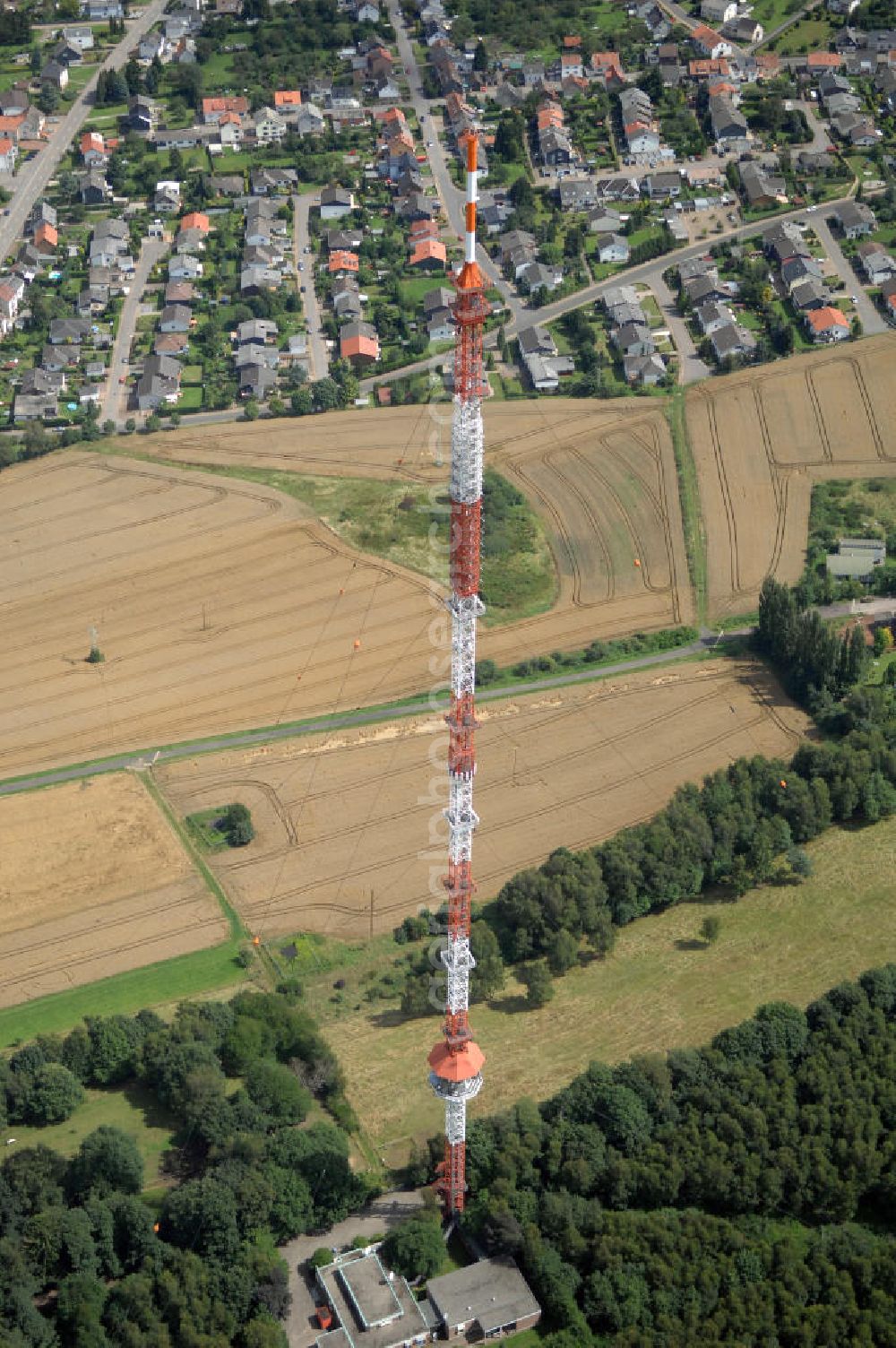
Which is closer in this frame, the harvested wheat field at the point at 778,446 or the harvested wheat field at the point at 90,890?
the harvested wheat field at the point at 90,890

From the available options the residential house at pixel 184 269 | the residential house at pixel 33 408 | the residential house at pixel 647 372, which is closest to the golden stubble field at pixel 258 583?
the residential house at pixel 647 372

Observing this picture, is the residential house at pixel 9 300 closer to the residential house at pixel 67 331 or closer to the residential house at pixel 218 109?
the residential house at pixel 67 331

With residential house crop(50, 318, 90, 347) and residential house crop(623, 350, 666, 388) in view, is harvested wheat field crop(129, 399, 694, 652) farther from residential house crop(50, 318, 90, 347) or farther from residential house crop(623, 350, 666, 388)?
residential house crop(50, 318, 90, 347)

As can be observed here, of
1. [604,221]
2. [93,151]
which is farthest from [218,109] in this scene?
[604,221]

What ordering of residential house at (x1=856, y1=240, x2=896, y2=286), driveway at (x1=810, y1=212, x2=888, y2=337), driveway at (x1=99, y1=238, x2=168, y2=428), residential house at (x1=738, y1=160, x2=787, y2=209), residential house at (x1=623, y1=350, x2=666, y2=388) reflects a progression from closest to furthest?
residential house at (x1=623, y1=350, x2=666, y2=388)
driveway at (x1=99, y1=238, x2=168, y2=428)
driveway at (x1=810, y1=212, x2=888, y2=337)
residential house at (x1=856, y1=240, x2=896, y2=286)
residential house at (x1=738, y1=160, x2=787, y2=209)

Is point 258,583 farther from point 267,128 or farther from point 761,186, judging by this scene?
point 267,128

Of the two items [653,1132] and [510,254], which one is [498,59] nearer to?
[510,254]

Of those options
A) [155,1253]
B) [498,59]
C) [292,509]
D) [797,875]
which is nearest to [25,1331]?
[155,1253]

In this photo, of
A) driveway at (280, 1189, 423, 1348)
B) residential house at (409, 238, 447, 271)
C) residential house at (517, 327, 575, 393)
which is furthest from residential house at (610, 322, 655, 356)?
driveway at (280, 1189, 423, 1348)
